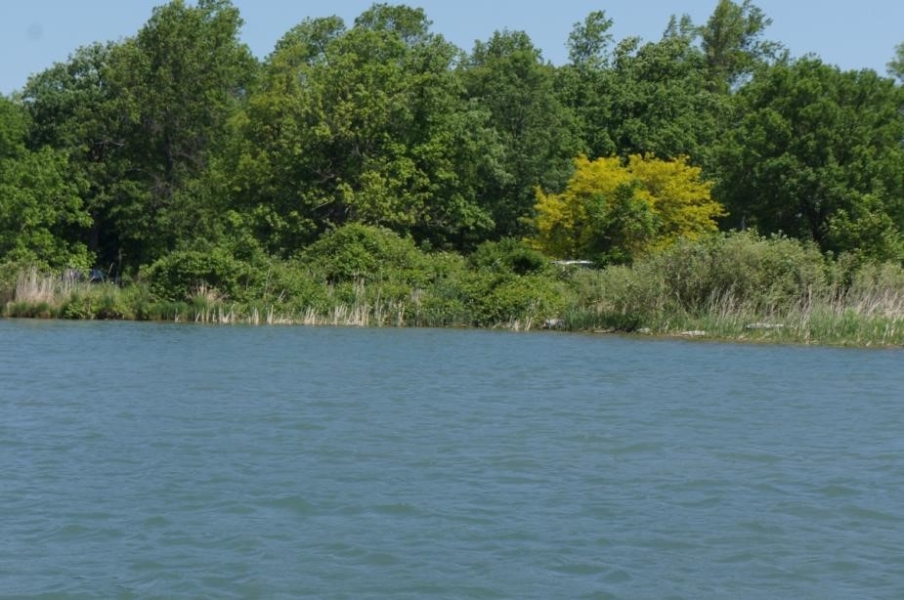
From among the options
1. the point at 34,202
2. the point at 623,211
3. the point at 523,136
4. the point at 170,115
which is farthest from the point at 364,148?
the point at 623,211

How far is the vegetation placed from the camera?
4416 cm

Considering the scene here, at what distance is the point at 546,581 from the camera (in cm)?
1214

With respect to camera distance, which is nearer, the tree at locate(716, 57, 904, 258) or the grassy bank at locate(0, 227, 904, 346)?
the grassy bank at locate(0, 227, 904, 346)

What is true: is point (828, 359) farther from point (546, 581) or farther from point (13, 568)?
point (13, 568)

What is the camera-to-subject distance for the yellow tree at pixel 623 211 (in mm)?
51875

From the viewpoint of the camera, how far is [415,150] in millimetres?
62969

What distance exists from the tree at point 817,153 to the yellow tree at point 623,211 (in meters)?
2.53

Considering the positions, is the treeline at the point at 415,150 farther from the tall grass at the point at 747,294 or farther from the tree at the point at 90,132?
the tall grass at the point at 747,294

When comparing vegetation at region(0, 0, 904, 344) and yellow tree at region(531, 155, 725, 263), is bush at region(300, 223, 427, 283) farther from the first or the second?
yellow tree at region(531, 155, 725, 263)

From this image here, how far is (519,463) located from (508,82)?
5169cm

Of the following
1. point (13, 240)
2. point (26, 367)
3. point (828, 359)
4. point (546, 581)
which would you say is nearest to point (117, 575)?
point (546, 581)

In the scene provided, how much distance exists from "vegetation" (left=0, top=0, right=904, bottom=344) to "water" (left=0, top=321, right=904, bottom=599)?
37.0ft

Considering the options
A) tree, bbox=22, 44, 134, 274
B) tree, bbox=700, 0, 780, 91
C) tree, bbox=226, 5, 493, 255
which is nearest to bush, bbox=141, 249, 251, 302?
tree, bbox=226, 5, 493, 255

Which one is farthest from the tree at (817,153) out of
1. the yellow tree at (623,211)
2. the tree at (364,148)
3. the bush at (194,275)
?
the bush at (194,275)
